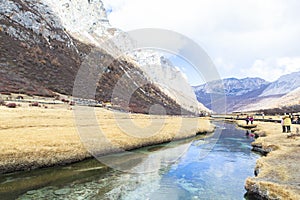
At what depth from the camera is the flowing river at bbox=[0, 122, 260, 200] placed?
21.1 m

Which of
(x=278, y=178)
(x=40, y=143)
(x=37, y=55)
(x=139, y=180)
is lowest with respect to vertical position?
(x=139, y=180)

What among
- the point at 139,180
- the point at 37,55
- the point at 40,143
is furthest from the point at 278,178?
the point at 37,55

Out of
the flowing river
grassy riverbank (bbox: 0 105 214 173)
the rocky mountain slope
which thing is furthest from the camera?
the rocky mountain slope

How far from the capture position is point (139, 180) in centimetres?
2558

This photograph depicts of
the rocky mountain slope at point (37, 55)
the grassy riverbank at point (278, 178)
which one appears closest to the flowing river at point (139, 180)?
the grassy riverbank at point (278, 178)

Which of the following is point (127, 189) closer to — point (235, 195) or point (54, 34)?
point (235, 195)

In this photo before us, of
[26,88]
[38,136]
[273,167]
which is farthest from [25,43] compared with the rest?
[273,167]

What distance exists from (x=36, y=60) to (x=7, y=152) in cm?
11464

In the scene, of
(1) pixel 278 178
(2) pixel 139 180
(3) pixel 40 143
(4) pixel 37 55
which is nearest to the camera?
(1) pixel 278 178

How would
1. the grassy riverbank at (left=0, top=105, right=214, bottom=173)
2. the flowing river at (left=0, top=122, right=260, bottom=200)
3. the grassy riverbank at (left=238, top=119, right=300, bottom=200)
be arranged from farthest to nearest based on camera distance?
the grassy riverbank at (left=0, top=105, right=214, bottom=173), the flowing river at (left=0, top=122, right=260, bottom=200), the grassy riverbank at (left=238, top=119, right=300, bottom=200)

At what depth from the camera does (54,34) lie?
6678 inches

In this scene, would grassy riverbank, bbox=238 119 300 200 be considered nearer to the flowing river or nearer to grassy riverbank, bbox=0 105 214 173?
the flowing river

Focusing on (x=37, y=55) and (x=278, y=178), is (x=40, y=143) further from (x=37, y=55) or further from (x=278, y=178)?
(x=37, y=55)

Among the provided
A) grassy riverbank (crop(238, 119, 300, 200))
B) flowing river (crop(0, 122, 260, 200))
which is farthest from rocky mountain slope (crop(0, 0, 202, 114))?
grassy riverbank (crop(238, 119, 300, 200))
